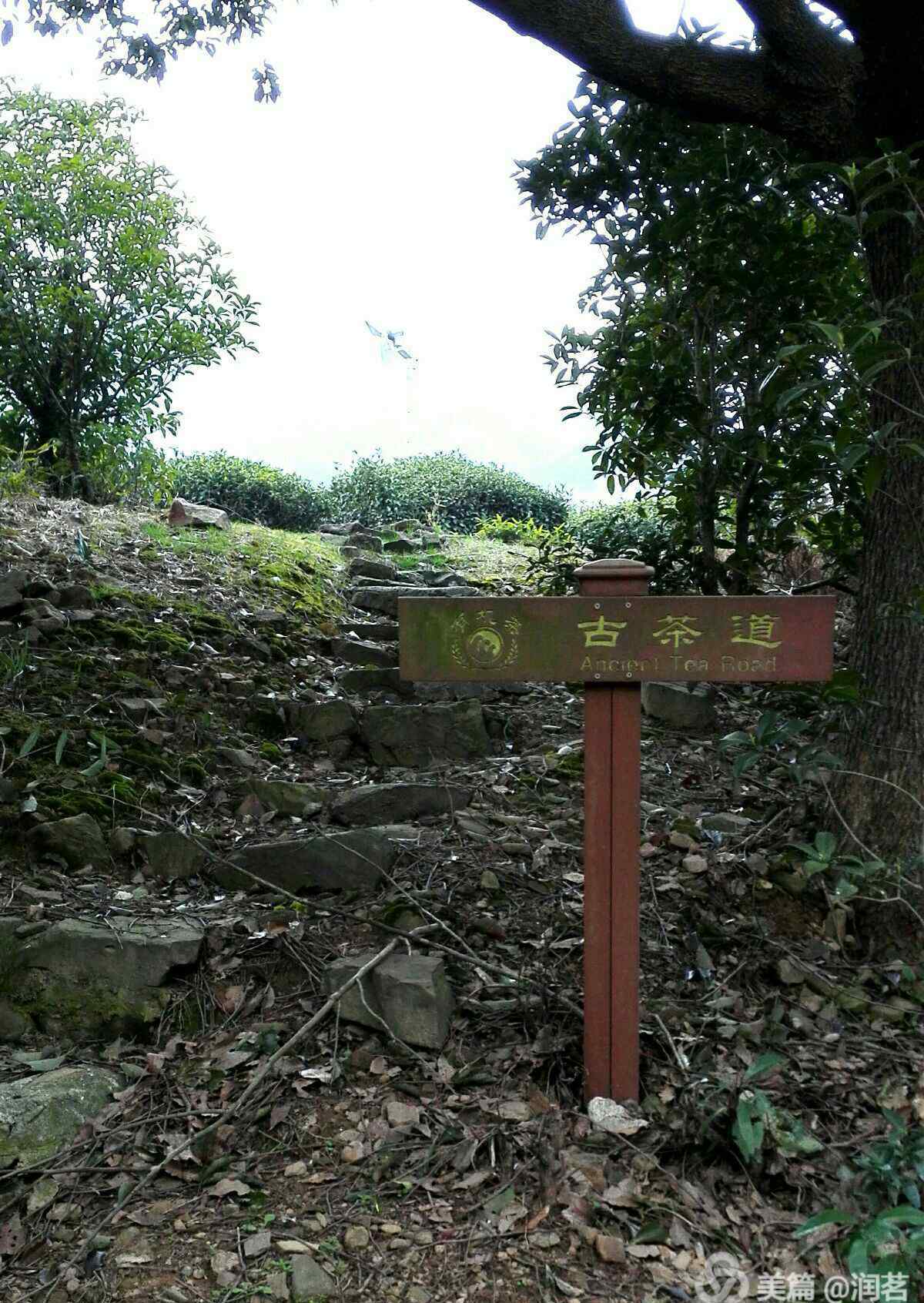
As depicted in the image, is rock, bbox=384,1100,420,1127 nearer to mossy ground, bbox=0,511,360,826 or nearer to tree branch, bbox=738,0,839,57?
mossy ground, bbox=0,511,360,826

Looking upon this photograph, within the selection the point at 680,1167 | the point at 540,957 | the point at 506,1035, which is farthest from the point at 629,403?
the point at 680,1167

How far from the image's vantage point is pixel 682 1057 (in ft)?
9.63

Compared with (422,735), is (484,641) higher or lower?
higher

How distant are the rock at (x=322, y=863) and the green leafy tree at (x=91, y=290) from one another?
18.2 ft

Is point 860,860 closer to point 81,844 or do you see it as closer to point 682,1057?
point 682,1057

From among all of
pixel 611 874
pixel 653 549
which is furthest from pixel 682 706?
pixel 611 874

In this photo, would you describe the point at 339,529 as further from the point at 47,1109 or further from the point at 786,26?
the point at 47,1109

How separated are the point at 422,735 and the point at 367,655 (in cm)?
120

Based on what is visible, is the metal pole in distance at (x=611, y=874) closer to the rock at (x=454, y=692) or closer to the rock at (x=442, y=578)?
the rock at (x=454, y=692)

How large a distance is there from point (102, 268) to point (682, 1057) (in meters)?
7.37

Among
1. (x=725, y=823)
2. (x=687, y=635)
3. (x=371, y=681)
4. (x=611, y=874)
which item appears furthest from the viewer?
(x=371, y=681)

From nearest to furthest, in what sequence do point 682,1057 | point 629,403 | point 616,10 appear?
point 682,1057 < point 616,10 < point 629,403

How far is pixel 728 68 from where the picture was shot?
3584 millimetres

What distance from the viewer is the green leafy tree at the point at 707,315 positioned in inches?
177
